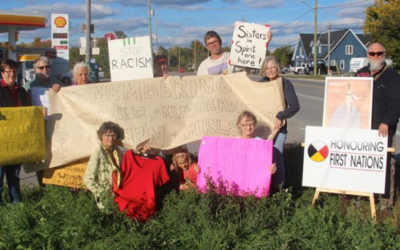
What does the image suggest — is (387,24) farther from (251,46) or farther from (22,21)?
(251,46)

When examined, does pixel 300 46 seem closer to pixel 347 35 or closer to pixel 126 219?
pixel 347 35

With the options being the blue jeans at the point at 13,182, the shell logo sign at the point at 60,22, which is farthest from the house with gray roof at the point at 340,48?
Answer: the blue jeans at the point at 13,182

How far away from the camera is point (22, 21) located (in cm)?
2288

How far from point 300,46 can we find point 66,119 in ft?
302

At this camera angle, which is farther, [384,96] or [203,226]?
[384,96]

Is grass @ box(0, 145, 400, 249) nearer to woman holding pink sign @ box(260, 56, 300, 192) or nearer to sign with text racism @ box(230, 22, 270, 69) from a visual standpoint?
woman holding pink sign @ box(260, 56, 300, 192)

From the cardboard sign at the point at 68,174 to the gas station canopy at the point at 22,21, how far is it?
61.1 ft

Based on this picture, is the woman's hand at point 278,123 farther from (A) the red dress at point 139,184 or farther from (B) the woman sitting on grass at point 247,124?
(A) the red dress at point 139,184

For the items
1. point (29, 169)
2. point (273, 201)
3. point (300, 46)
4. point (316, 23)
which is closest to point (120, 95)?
point (29, 169)

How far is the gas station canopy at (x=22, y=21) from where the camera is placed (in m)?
22.2

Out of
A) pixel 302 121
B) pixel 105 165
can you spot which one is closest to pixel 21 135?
Answer: pixel 105 165

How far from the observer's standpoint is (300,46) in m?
94.0

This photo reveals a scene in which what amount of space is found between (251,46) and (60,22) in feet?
44.8

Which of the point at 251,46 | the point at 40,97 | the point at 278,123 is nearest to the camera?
the point at 278,123
